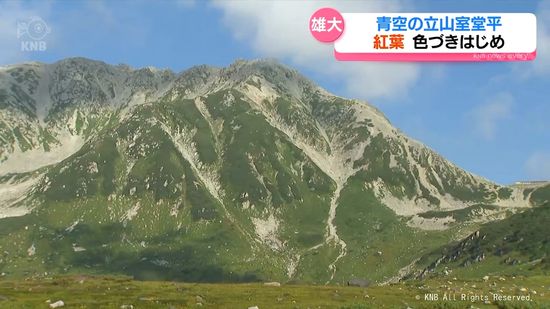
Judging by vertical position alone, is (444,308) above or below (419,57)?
below

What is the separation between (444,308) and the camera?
1997 inches

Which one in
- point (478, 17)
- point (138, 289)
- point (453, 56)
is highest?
point (478, 17)

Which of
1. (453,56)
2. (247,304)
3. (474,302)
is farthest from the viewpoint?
(247,304)

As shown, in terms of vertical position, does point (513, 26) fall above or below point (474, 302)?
above

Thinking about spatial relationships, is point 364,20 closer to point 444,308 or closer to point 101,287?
point 444,308

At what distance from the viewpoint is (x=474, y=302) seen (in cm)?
5866

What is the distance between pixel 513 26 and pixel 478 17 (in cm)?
321

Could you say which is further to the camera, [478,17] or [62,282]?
[62,282]

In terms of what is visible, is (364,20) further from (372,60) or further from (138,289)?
(138,289)

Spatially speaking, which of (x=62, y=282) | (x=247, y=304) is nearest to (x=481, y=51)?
(x=247, y=304)

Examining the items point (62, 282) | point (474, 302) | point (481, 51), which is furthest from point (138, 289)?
point (481, 51)

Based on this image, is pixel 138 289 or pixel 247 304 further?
pixel 138 289

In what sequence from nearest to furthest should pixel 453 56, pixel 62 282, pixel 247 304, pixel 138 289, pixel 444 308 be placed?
1. pixel 453 56
2. pixel 444 308
3. pixel 247 304
4. pixel 138 289
5. pixel 62 282

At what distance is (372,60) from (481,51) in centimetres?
983
